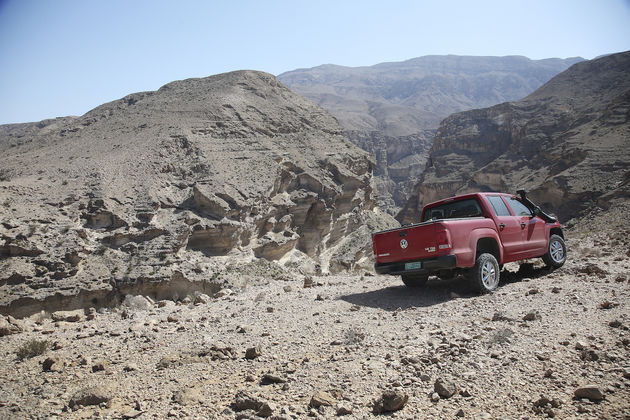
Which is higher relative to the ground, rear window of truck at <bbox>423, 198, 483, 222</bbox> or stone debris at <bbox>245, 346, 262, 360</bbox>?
rear window of truck at <bbox>423, 198, 483, 222</bbox>

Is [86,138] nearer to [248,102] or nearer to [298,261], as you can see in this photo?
[248,102]

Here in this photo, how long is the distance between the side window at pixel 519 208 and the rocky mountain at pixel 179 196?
11639 millimetres

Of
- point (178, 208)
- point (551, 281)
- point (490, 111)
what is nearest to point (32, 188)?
point (178, 208)

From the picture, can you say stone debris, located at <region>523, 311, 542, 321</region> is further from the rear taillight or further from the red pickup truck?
the rear taillight

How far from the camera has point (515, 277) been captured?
9852 millimetres

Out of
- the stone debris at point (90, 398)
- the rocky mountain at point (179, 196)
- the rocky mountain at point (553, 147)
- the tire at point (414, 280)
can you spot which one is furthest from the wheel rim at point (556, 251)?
the rocky mountain at point (553, 147)

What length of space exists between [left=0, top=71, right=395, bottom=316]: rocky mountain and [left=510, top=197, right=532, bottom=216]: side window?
11.6 meters

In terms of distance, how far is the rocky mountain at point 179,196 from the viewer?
47.2 feet

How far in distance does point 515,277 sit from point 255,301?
6272 mm

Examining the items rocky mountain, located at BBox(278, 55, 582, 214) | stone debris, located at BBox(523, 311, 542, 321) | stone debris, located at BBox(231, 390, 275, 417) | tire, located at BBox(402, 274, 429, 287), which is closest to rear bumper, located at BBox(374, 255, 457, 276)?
tire, located at BBox(402, 274, 429, 287)

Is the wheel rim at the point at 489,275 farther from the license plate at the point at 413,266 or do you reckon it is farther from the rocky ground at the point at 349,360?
the license plate at the point at 413,266

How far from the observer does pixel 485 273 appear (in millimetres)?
8078

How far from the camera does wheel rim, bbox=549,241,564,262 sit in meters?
10.2

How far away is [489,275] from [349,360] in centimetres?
448
